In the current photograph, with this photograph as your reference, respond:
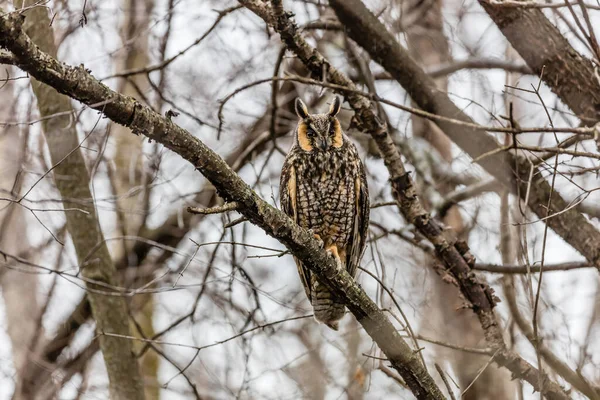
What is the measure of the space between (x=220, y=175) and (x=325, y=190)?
1.91 m

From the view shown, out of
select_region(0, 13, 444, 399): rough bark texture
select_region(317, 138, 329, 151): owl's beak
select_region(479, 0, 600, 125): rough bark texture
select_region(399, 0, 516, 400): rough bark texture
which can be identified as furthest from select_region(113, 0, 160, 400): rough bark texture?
select_region(479, 0, 600, 125): rough bark texture

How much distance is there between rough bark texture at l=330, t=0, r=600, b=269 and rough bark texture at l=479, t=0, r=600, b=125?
0.50 metres

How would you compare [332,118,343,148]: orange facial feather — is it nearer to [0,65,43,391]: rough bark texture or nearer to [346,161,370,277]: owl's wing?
[346,161,370,277]: owl's wing

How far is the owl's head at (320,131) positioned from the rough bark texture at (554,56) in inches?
46.2

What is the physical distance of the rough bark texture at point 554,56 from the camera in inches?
159

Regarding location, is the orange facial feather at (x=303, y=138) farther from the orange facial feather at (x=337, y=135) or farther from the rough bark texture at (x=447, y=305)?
the rough bark texture at (x=447, y=305)

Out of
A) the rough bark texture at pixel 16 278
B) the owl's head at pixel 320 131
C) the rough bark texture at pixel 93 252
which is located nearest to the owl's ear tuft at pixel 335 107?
the owl's head at pixel 320 131

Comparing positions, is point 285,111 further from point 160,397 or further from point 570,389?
point 160,397

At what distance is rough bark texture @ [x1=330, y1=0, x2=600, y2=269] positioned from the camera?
172 inches

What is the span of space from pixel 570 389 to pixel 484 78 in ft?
8.32

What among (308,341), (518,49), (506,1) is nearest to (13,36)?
(506,1)

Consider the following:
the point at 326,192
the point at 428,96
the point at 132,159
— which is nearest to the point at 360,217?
the point at 326,192

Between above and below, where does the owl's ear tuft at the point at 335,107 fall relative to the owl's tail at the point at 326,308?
above

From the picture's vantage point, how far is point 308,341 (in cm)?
677
